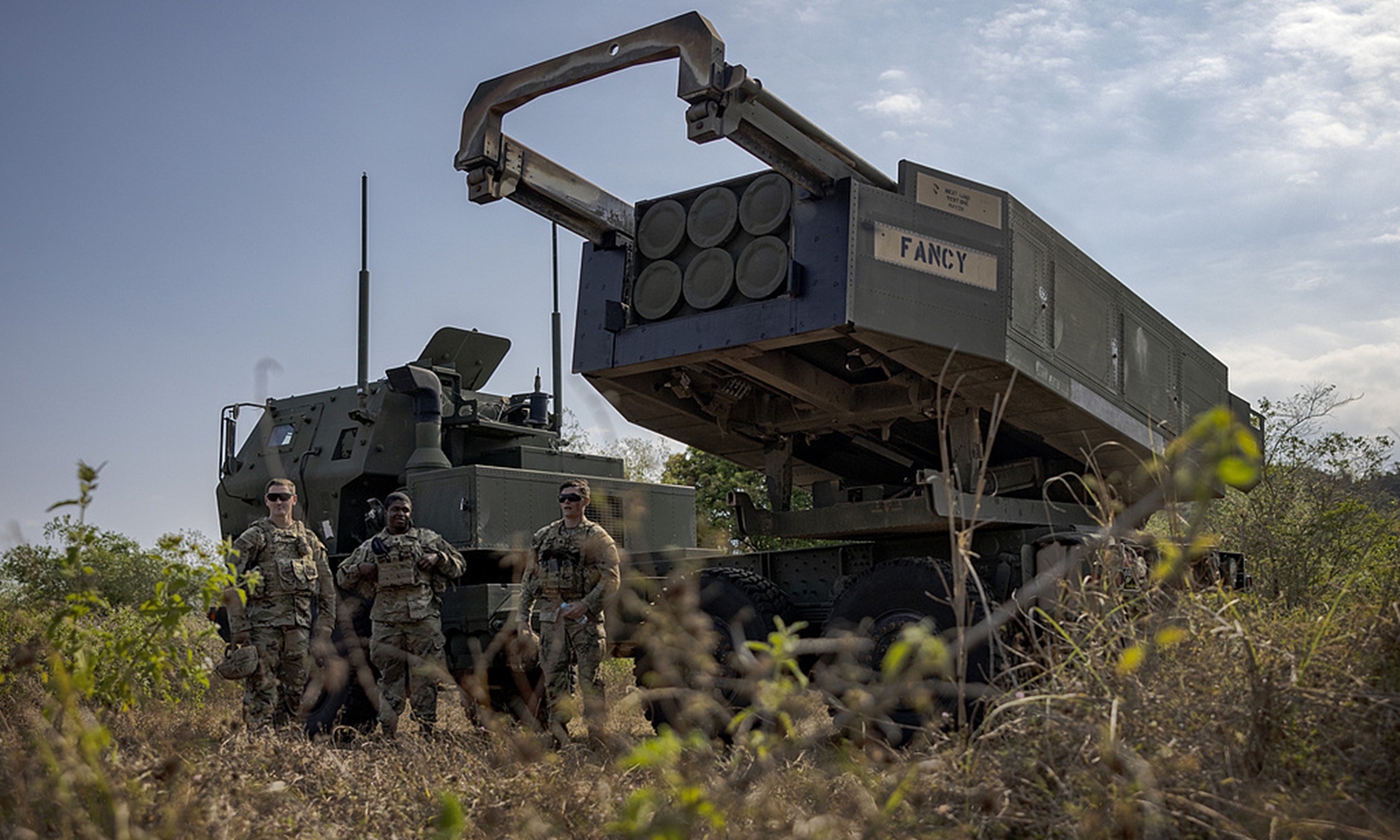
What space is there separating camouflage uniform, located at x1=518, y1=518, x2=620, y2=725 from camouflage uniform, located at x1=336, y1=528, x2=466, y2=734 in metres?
0.72

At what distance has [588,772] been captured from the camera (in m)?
4.97

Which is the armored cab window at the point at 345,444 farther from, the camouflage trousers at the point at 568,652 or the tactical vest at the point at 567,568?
the camouflage trousers at the point at 568,652

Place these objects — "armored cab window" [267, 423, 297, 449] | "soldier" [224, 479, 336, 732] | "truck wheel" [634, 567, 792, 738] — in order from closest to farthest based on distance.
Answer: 1. "truck wheel" [634, 567, 792, 738]
2. "soldier" [224, 479, 336, 732]
3. "armored cab window" [267, 423, 297, 449]

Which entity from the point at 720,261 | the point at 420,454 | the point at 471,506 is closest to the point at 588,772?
the point at 720,261

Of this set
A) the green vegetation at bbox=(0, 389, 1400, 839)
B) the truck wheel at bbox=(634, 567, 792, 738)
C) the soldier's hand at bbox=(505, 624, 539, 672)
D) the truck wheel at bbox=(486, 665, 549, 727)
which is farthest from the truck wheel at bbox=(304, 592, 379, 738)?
the green vegetation at bbox=(0, 389, 1400, 839)

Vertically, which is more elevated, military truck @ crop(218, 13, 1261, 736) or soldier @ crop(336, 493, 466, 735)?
military truck @ crop(218, 13, 1261, 736)

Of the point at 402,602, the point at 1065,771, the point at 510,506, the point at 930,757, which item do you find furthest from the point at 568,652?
the point at 1065,771

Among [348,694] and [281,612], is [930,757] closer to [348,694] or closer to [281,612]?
[281,612]

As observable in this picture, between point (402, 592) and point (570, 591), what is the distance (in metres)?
1.14

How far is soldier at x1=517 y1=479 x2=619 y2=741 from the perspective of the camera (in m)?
7.09

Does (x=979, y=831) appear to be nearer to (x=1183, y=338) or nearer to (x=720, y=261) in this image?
(x=720, y=261)

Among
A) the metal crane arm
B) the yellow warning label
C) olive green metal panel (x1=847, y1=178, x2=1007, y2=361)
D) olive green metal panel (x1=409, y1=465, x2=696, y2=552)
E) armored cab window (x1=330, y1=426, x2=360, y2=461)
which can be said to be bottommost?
olive green metal panel (x1=409, y1=465, x2=696, y2=552)

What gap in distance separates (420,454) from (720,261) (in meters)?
3.76

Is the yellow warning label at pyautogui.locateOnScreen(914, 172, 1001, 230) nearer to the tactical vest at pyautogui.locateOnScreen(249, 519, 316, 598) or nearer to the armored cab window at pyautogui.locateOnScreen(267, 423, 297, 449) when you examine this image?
the tactical vest at pyautogui.locateOnScreen(249, 519, 316, 598)
